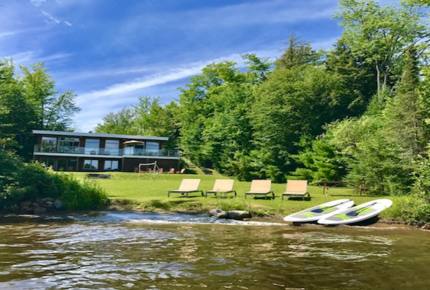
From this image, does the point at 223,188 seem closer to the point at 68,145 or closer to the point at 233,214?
the point at 233,214

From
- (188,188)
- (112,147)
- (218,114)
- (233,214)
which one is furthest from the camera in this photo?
(112,147)

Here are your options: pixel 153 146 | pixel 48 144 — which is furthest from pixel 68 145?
pixel 153 146

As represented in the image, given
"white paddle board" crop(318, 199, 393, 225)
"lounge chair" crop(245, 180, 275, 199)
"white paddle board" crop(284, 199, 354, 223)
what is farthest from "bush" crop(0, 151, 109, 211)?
"white paddle board" crop(318, 199, 393, 225)

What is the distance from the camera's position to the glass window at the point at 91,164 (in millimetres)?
46094

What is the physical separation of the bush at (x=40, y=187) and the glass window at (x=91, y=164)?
26.4 m

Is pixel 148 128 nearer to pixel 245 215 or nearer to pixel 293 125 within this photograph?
pixel 293 125

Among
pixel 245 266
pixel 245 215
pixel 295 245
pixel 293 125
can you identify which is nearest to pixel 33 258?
pixel 245 266

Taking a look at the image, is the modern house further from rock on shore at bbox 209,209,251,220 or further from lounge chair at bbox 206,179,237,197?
rock on shore at bbox 209,209,251,220

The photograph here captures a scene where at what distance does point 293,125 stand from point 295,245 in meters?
23.9

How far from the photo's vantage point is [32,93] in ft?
174

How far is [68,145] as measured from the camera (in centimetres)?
4653

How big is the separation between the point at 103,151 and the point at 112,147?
1.92 metres

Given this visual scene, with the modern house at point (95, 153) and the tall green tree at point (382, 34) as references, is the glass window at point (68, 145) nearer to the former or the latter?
the modern house at point (95, 153)

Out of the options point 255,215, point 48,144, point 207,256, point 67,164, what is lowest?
point 207,256
